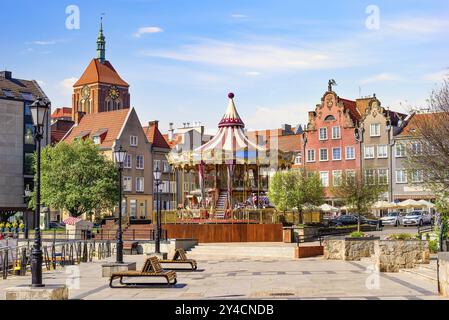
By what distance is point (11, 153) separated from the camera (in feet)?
249

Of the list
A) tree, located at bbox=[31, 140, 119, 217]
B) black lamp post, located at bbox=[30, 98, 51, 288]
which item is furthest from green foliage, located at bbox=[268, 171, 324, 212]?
black lamp post, located at bbox=[30, 98, 51, 288]

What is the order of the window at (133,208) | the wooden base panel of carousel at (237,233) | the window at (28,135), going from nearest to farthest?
1. the wooden base panel of carousel at (237,233)
2. the window at (28,135)
3. the window at (133,208)

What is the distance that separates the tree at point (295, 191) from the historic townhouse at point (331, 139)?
13.7 m

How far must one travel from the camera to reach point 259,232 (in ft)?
144

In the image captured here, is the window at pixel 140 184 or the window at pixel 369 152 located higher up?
the window at pixel 369 152

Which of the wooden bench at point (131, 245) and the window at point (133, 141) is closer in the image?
the wooden bench at point (131, 245)

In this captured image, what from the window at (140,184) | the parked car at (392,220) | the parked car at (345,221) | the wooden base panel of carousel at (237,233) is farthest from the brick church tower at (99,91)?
the wooden base panel of carousel at (237,233)

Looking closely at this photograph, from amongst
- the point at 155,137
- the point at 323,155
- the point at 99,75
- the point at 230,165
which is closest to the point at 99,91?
the point at 99,75

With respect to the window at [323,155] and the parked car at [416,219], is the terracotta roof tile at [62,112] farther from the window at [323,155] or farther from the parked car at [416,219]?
the parked car at [416,219]

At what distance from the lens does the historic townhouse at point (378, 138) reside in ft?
245

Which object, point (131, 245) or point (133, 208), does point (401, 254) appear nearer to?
point (131, 245)

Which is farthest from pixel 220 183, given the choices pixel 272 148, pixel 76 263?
pixel 76 263

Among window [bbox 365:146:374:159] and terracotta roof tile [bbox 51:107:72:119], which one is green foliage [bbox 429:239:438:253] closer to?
window [bbox 365:146:374:159]
